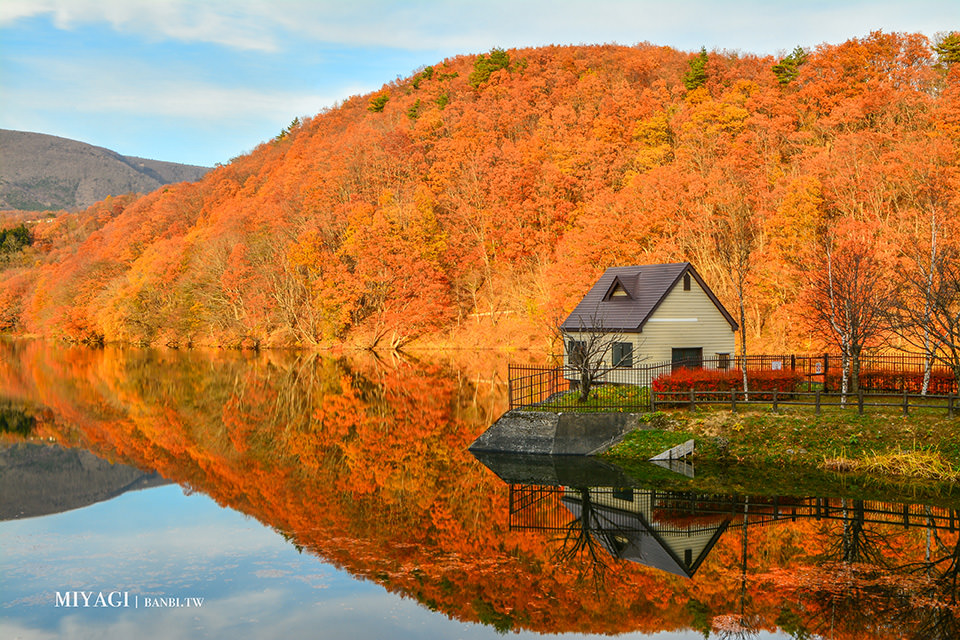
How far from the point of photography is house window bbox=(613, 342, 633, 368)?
3544 cm

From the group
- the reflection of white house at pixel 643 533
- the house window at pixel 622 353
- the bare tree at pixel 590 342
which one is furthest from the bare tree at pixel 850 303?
the reflection of white house at pixel 643 533

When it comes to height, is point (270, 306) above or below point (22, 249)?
below

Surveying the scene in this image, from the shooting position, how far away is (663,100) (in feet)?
301

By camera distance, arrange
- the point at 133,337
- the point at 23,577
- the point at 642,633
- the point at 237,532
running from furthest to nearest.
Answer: the point at 133,337 → the point at 237,532 → the point at 23,577 → the point at 642,633

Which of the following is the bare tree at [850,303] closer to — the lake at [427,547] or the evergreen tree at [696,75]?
the lake at [427,547]

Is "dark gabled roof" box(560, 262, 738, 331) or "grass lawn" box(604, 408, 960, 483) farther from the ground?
"dark gabled roof" box(560, 262, 738, 331)

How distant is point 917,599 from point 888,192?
4540 centimetres

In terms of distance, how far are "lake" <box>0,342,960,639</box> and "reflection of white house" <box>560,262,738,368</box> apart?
31.2 ft

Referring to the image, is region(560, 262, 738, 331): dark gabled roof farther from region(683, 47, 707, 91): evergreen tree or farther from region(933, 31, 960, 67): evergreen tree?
region(683, 47, 707, 91): evergreen tree

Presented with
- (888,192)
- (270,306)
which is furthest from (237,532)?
(270,306)

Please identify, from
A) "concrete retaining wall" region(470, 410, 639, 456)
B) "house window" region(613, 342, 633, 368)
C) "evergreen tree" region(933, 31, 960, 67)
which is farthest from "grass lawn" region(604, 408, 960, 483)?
"evergreen tree" region(933, 31, 960, 67)

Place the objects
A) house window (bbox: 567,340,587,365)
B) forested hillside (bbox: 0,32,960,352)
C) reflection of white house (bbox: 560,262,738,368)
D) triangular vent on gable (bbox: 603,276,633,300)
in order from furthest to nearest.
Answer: forested hillside (bbox: 0,32,960,352) → triangular vent on gable (bbox: 603,276,633,300) → reflection of white house (bbox: 560,262,738,368) → house window (bbox: 567,340,587,365)

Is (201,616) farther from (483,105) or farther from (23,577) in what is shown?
(483,105)

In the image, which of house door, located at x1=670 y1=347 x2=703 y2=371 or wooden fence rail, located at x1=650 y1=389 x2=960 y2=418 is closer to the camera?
wooden fence rail, located at x1=650 y1=389 x2=960 y2=418
